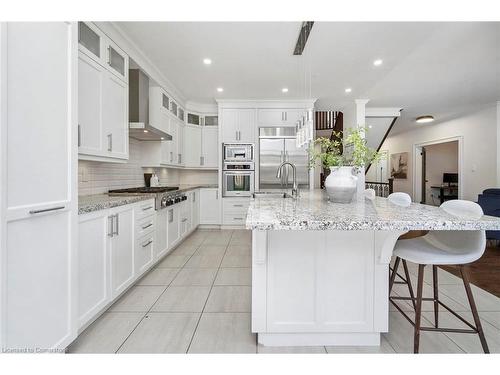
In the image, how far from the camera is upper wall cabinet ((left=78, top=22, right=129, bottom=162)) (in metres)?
2.10

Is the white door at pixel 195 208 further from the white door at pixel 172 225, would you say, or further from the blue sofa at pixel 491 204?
the blue sofa at pixel 491 204

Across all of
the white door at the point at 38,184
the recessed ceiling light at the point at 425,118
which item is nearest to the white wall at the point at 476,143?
the recessed ceiling light at the point at 425,118

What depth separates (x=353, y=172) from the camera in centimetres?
205

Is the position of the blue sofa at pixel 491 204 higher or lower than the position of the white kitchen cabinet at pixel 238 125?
lower

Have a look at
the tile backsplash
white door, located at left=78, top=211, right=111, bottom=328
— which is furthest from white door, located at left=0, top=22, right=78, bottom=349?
the tile backsplash

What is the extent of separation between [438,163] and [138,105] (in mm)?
10177

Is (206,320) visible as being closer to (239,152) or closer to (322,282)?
(322,282)

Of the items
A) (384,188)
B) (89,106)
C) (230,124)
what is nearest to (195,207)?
Answer: (230,124)

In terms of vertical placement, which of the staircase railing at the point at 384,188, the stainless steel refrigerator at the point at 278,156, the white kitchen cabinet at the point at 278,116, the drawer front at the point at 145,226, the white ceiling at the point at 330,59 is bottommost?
the drawer front at the point at 145,226

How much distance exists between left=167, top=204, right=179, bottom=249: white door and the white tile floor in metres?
0.48

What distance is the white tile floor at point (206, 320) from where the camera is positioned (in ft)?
5.49

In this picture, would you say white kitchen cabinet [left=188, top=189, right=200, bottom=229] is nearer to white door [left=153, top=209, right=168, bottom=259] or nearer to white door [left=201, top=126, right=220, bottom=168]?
white door [left=201, top=126, right=220, bottom=168]

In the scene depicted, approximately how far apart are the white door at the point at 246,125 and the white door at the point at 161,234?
2.57 metres

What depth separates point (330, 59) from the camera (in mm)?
3541
